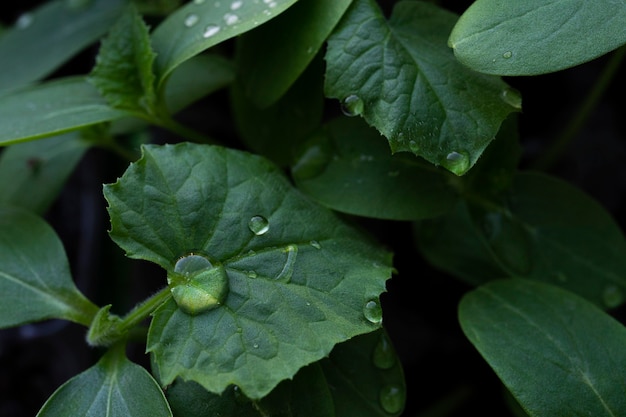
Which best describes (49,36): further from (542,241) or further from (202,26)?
(542,241)

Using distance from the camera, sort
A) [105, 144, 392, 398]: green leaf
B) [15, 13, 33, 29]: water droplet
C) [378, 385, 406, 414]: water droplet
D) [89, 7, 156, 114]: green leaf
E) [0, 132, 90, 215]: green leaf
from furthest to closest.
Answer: [15, 13, 33, 29]: water droplet
[0, 132, 90, 215]: green leaf
[89, 7, 156, 114]: green leaf
[378, 385, 406, 414]: water droplet
[105, 144, 392, 398]: green leaf

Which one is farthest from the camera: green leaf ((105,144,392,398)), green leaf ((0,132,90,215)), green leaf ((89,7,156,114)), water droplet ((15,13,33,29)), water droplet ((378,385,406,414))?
water droplet ((15,13,33,29))

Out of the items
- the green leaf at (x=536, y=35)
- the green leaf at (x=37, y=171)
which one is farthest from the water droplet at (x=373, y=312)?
the green leaf at (x=37, y=171)

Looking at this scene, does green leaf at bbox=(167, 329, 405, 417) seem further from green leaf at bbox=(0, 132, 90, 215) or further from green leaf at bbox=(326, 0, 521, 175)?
green leaf at bbox=(0, 132, 90, 215)

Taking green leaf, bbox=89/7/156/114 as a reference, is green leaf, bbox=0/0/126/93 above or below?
below

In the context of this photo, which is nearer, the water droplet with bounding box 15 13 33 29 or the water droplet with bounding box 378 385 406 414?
the water droplet with bounding box 378 385 406 414

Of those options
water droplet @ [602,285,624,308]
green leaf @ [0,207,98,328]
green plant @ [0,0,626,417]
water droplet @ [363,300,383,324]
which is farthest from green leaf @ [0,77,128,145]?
water droplet @ [602,285,624,308]

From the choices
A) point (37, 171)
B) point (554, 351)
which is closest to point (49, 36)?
point (37, 171)
